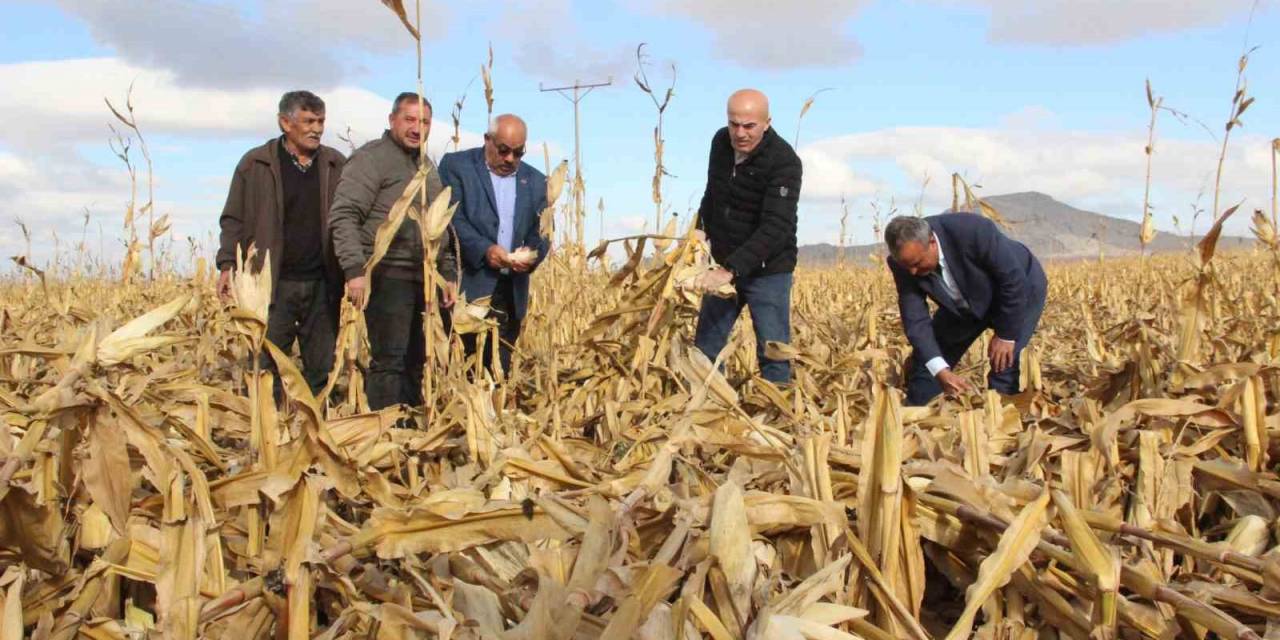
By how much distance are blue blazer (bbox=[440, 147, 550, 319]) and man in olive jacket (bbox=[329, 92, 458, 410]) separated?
0.14 m

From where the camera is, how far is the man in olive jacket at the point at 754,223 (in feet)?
14.0

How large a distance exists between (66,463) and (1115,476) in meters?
1.70

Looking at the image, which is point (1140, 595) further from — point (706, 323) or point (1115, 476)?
point (706, 323)

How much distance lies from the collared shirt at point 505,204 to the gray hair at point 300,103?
2.78 ft

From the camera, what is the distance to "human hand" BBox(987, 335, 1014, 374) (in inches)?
160

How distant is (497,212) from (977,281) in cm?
211

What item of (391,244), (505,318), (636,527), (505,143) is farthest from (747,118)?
(636,527)

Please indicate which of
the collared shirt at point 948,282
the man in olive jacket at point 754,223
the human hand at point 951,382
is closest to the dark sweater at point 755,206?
the man in olive jacket at point 754,223

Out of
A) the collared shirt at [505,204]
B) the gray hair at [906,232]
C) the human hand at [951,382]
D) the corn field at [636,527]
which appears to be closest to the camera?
the corn field at [636,527]

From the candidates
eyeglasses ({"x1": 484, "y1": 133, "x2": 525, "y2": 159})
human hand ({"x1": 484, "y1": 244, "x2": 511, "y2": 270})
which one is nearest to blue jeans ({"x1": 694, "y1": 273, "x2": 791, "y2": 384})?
human hand ({"x1": 484, "y1": 244, "x2": 511, "y2": 270})

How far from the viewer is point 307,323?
4.69 meters

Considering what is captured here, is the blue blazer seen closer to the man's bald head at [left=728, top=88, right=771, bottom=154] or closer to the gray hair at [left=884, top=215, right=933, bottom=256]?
the man's bald head at [left=728, top=88, right=771, bottom=154]

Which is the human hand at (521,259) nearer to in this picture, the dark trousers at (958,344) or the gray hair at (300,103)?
the gray hair at (300,103)

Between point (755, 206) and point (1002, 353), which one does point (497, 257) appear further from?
point (1002, 353)
